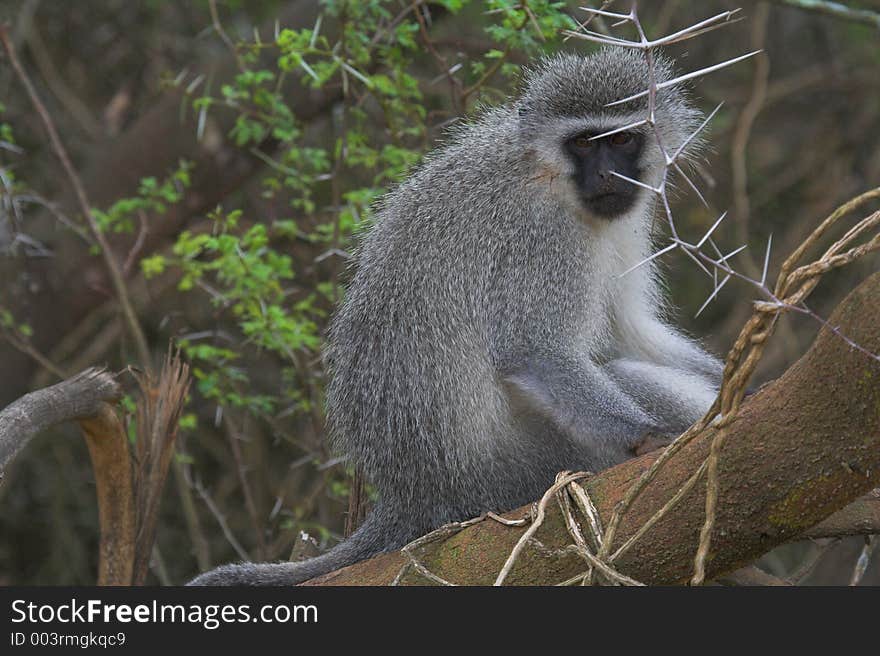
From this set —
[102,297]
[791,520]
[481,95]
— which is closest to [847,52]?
[481,95]

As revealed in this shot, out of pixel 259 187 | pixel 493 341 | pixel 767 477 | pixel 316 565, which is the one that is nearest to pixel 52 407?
pixel 316 565

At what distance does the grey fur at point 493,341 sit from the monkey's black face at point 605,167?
Result: 0.04m

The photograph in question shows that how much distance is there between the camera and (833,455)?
205 cm

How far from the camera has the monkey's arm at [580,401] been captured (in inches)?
116

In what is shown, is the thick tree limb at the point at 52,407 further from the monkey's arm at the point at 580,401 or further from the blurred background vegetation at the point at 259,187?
the monkey's arm at the point at 580,401

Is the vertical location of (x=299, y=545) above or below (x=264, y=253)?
below

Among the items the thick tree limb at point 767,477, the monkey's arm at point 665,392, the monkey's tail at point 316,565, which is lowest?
the monkey's tail at point 316,565

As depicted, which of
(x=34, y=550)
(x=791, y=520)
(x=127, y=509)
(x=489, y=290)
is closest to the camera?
(x=791, y=520)

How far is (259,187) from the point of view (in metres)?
6.23

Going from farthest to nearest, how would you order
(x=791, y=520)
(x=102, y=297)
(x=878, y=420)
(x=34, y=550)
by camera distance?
(x=34, y=550)
(x=102, y=297)
(x=791, y=520)
(x=878, y=420)

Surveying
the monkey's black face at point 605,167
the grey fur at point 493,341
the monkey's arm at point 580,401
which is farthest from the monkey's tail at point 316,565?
the monkey's black face at point 605,167

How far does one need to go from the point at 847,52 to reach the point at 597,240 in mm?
4684

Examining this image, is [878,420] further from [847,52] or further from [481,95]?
[847,52]

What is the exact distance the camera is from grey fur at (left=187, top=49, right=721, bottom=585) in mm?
3045
